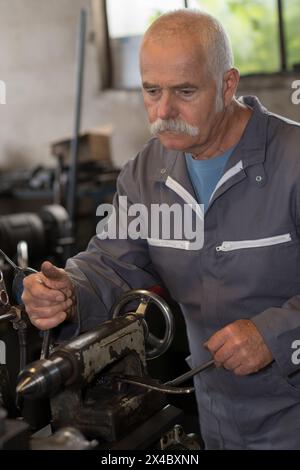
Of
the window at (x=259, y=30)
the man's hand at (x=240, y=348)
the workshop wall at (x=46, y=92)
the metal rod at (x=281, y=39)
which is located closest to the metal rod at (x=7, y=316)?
the man's hand at (x=240, y=348)

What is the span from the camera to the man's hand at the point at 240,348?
1224mm

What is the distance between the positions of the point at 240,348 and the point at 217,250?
280mm

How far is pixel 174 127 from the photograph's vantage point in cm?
137

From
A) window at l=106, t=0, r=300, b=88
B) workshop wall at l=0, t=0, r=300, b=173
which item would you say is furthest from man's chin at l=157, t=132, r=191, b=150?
workshop wall at l=0, t=0, r=300, b=173

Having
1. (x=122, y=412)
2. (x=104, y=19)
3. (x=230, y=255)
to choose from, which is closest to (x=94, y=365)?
(x=122, y=412)

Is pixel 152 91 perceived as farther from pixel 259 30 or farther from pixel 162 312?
pixel 259 30

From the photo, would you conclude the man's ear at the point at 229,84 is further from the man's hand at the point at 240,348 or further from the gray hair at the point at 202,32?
the man's hand at the point at 240,348

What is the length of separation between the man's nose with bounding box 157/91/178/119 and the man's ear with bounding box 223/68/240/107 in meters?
0.16

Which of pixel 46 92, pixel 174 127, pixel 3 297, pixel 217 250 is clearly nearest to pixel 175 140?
pixel 174 127

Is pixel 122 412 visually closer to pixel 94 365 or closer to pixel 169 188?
pixel 94 365

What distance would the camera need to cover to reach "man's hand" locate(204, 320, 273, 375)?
48.2 inches

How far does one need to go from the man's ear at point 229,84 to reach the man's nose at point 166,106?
159 millimetres

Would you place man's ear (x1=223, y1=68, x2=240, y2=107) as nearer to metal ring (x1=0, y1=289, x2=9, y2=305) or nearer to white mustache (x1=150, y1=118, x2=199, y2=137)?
white mustache (x1=150, y1=118, x2=199, y2=137)

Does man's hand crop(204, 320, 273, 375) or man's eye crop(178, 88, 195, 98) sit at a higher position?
man's eye crop(178, 88, 195, 98)
